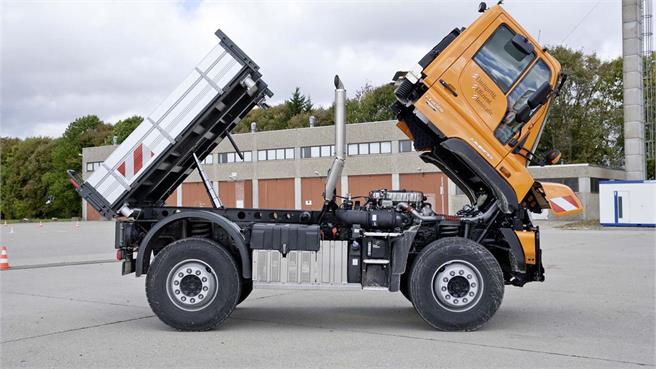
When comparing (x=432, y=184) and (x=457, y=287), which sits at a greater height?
(x=432, y=184)

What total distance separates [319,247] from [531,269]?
2647 mm

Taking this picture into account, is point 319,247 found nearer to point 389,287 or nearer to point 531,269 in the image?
point 389,287

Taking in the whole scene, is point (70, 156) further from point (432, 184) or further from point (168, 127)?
point (168, 127)

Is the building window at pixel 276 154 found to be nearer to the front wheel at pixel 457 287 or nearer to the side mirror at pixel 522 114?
the side mirror at pixel 522 114

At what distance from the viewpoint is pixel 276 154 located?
5431 centimetres

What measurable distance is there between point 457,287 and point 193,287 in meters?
3.08

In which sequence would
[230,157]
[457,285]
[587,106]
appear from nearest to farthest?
[457,285]
[230,157]
[587,106]

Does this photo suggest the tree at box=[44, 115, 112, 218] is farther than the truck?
Yes

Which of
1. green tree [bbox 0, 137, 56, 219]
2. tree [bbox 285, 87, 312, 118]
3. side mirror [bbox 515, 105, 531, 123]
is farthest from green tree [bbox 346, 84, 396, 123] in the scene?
side mirror [bbox 515, 105, 531, 123]

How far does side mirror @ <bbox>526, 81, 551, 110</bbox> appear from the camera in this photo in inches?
332

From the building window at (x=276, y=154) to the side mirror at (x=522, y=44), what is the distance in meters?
45.2

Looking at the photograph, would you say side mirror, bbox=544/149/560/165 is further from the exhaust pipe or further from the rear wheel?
the rear wheel

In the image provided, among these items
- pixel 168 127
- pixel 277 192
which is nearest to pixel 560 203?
pixel 168 127

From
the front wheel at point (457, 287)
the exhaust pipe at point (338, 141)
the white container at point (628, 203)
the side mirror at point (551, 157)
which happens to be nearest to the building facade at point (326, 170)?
the white container at point (628, 203)
